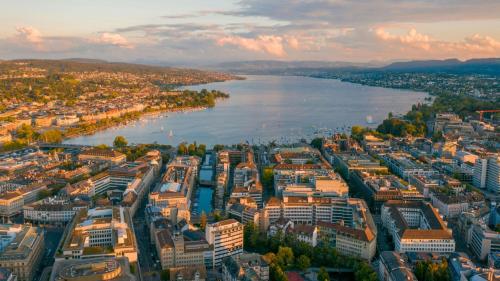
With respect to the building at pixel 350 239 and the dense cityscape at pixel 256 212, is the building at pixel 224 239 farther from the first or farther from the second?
the building at pixel 350 239

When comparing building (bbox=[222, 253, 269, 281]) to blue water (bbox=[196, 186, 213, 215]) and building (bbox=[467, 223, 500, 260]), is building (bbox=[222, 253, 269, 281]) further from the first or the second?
building (bbox=[467, 223, 500, 260])

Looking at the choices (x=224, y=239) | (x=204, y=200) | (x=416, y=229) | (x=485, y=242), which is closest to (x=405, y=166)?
(x=416, y=229)

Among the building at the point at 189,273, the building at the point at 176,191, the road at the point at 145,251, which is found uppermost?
the building at the point at 176,191

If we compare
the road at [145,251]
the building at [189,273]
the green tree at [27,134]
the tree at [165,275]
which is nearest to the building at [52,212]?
the road at [145,251]

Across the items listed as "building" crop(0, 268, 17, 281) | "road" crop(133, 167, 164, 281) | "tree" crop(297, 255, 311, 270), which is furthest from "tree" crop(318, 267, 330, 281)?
"building" crop(0, 268, 17, 281)

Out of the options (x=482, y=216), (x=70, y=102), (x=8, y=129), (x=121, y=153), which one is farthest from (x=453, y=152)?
(x=70, y=102)

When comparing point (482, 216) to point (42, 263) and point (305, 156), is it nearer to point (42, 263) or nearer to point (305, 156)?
point (305, 156)

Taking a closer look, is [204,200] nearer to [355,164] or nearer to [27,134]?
[355,164]
